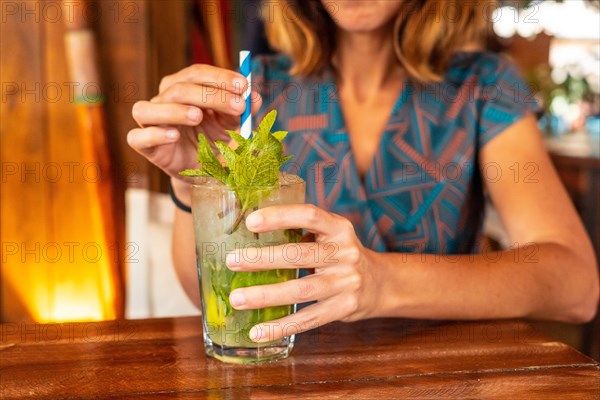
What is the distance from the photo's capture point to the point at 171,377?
3.21 feet

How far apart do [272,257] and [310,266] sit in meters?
0.06

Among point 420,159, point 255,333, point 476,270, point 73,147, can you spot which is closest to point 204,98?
point 255,333

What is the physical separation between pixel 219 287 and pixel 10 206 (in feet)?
6.92

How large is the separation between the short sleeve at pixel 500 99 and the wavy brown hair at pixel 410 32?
10cm

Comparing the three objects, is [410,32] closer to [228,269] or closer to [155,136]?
[155,136]

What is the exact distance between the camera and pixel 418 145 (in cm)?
172

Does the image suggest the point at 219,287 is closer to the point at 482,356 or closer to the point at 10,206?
the point at 482,356

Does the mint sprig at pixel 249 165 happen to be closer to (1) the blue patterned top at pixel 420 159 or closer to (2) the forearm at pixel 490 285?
(2) the forearm at pixel 490 285

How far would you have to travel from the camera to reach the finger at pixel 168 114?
3.95ft

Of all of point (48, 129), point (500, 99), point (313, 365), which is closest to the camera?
point (313, 365)

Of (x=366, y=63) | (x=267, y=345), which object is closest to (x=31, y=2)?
(x=366, y=63)

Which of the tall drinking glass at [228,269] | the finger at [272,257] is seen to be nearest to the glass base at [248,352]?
the tall drinking glass at [228,269]

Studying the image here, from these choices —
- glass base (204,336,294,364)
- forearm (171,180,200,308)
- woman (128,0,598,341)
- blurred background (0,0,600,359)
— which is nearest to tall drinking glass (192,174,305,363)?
glass base (204,336,294,364)

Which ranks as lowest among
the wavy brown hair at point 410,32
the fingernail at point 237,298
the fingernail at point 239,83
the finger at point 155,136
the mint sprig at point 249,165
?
the fingernail at point 237,298
